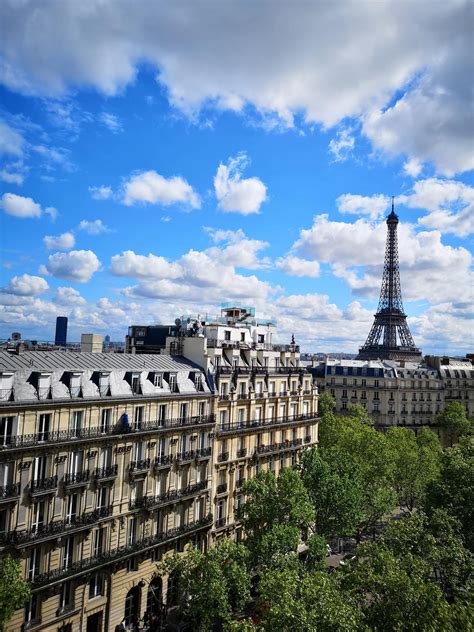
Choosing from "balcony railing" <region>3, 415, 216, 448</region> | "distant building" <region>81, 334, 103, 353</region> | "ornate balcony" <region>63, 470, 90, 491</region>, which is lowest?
"ornate balcony" <region>63, 470, 90, 491</region>

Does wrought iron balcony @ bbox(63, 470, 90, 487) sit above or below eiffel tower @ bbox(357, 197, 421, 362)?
Result: below

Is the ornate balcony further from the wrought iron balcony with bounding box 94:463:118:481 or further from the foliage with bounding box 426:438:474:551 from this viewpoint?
the foliage with bounding box 426:438:474:551

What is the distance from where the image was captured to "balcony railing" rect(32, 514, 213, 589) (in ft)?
104

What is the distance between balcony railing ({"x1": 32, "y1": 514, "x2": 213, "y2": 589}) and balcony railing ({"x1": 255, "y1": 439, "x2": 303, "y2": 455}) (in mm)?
8825

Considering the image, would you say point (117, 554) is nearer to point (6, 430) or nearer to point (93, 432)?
point (93, 432)

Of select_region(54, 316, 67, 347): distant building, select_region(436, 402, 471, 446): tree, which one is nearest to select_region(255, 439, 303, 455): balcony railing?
select_region(54, 316, 67, 347): distant building

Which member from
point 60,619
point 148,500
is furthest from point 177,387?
point 60,619

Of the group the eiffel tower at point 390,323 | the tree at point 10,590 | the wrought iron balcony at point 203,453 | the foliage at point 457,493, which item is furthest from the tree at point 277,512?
the eiffel tower at point 390,323

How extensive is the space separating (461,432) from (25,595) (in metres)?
82.3

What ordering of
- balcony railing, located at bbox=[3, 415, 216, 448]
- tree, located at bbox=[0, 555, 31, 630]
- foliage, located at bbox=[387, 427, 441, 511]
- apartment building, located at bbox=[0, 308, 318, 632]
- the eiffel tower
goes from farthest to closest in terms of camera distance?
1. the eiffel tower
2. foliage, located at bbox=[387, 427, 441, 511]
3. apartment building, located at bbox=[0, 308, 318, 632]
4. balcony railing, located at bbox=[3, 415, 216, 448]
5. tree, located at bbox=[0, 555, 31, 630]

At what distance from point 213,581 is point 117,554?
9298mm

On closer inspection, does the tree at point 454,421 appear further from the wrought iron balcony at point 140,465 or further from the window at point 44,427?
the window at point 44,427

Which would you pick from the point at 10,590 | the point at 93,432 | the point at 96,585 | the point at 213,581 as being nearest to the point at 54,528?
the point at 10,590

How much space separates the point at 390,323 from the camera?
149 m
